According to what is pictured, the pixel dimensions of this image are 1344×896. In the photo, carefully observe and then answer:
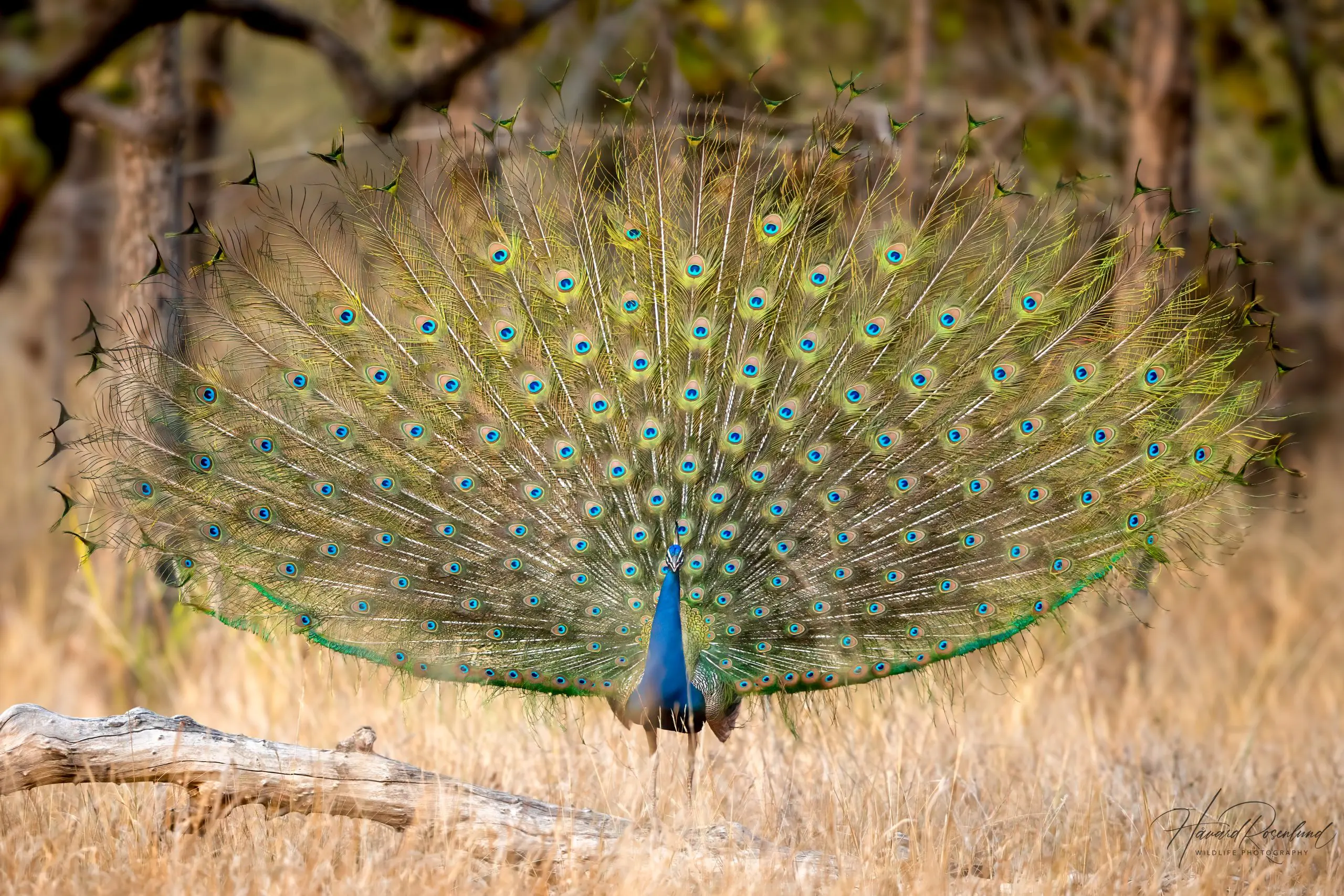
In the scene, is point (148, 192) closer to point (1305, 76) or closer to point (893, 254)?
point (893, 254)

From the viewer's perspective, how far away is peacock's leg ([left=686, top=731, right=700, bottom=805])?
4355 mm

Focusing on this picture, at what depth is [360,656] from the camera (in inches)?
179

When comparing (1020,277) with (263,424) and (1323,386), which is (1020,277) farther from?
(1323,386)

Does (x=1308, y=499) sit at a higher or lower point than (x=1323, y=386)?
lower

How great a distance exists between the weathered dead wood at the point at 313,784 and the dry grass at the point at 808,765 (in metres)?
0.08

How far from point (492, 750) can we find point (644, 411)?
4.68 ft

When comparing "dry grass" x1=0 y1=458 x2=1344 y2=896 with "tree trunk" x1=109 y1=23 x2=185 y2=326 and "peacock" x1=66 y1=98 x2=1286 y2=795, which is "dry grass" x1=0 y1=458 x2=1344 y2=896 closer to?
"peacock" x1=66 y1=98 x2=1286 y2=795

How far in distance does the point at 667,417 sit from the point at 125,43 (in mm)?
2920

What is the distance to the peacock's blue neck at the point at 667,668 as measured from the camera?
4488 millimetres

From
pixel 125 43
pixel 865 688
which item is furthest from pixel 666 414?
pixel 125 43

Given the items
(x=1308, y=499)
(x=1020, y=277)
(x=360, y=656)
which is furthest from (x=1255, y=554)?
(x=360, y=656)

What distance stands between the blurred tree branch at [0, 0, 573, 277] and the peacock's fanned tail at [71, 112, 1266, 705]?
53.0 inches

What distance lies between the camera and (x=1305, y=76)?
24.9 feet

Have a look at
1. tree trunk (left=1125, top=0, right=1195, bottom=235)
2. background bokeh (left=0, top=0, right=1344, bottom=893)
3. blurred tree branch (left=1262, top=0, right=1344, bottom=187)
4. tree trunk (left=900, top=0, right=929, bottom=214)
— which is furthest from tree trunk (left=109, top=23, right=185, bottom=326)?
blurred tree branch (left=1262, top=0, right=1344, bottom=187)
